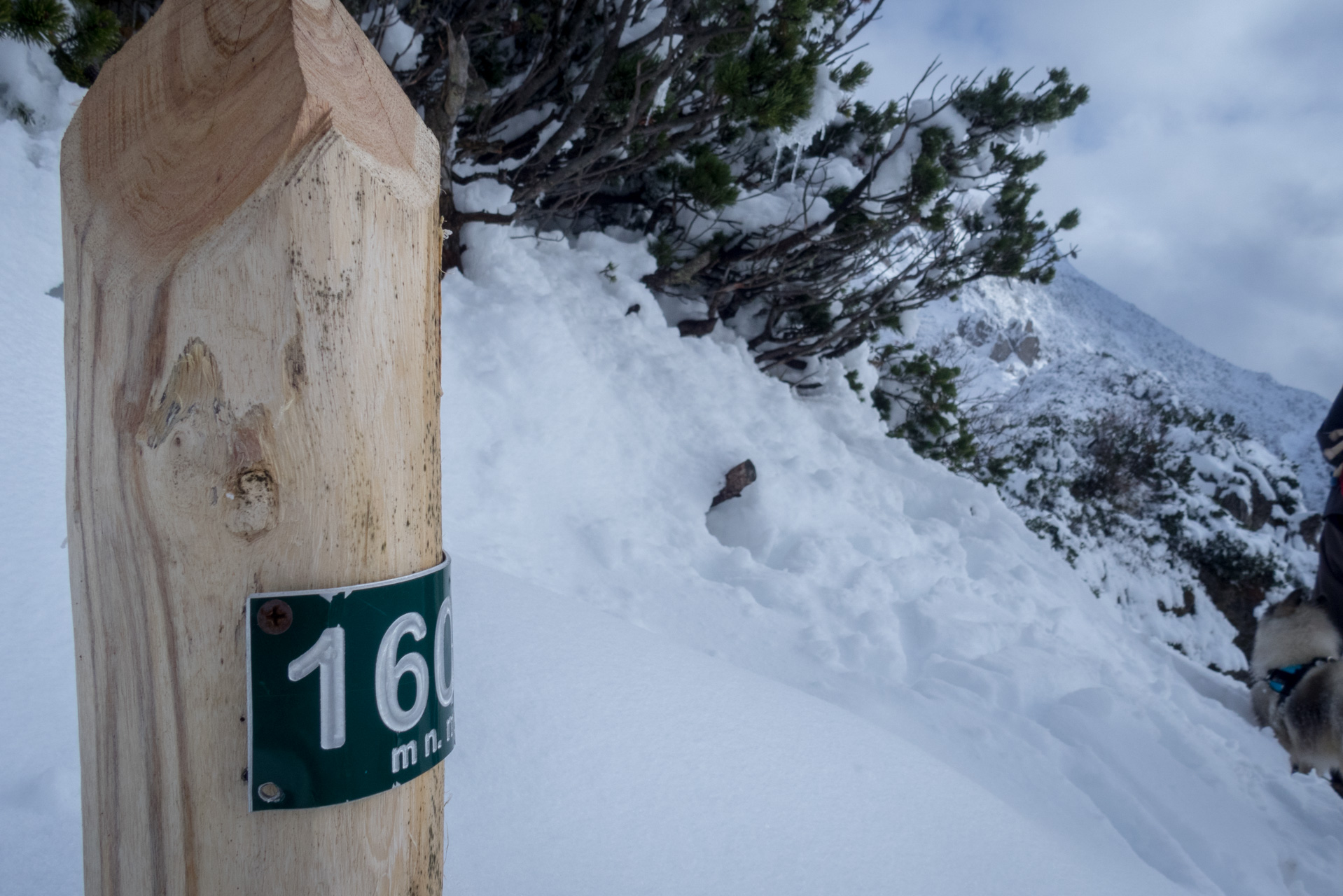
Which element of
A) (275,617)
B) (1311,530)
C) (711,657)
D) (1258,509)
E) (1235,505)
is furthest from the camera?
(1258,509)

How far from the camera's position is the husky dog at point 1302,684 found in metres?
2.72

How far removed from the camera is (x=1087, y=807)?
2.05 metres

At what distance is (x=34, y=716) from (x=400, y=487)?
97 cm

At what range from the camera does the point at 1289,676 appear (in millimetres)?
3053

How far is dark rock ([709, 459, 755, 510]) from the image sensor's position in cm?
356

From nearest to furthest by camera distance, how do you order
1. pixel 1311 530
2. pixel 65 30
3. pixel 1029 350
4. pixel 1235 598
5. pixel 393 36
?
pixel 65 30 < pixel 393 36 < pixel 1235 598 < pixel 1311 530 < pixel 1029 350

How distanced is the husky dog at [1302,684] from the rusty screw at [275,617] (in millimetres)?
3697

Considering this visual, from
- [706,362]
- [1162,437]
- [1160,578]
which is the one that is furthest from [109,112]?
[1162,437]

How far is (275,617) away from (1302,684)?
3.89m

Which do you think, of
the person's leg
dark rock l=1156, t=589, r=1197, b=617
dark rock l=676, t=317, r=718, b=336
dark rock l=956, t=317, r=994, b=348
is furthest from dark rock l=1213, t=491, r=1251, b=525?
dark rock l=676, t=317, r=718, b=336

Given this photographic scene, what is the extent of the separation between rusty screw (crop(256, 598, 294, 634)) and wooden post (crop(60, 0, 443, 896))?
0.02 meters

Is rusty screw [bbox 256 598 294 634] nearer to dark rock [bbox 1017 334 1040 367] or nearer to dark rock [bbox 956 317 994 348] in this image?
dark rock [bbox 956 317 994 348]

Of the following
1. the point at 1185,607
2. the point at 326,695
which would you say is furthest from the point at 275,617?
the point at 1185,607

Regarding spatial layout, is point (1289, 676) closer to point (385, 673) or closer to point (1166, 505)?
point (385, 673)
